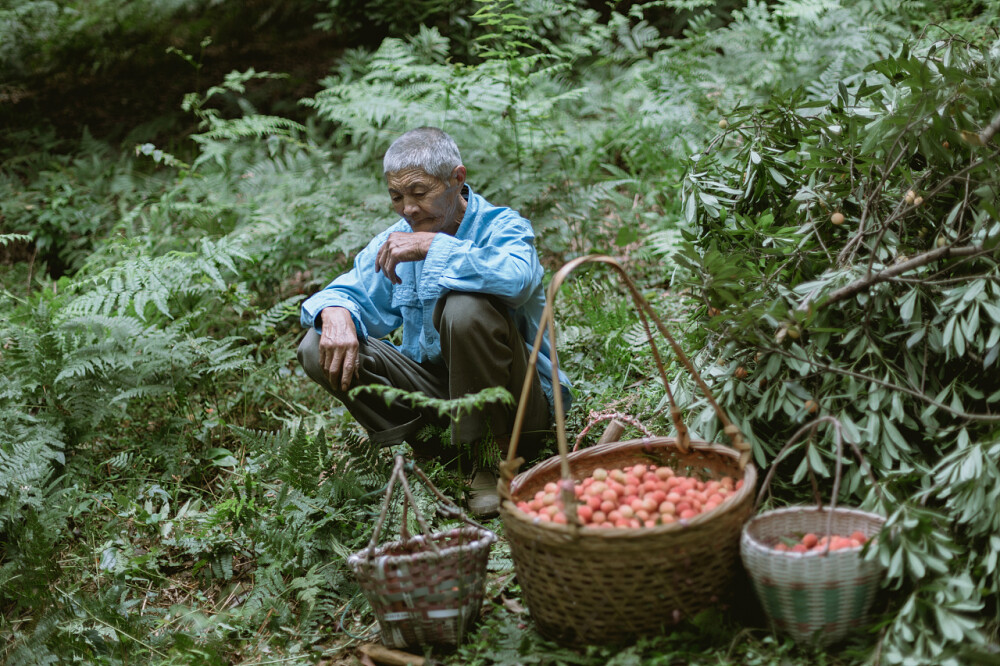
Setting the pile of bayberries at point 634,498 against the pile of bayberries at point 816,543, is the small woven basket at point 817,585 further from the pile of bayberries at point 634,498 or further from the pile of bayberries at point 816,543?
the pile of bayberries at point 634,498

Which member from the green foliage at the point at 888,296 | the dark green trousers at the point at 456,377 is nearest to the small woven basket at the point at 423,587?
the dark green trousers at the point at 456,377

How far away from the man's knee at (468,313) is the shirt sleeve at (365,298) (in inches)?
18.3

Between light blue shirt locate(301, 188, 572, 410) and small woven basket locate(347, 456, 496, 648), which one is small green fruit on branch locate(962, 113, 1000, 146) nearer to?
light blue shirt locate(301, 188, 572, 410)

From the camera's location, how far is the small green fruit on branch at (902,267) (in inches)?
94.8

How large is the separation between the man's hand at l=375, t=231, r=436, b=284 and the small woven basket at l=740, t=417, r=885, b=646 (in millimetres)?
1433

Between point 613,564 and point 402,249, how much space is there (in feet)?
4.47

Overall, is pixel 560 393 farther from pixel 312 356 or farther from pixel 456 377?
pixel 312 356

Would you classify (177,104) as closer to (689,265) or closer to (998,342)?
(689,265)

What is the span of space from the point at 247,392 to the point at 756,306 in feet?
8.72

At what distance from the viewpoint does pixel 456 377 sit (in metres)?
2.95

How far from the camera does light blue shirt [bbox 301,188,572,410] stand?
2.85m

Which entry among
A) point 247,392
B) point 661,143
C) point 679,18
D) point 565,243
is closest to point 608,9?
point 679,18

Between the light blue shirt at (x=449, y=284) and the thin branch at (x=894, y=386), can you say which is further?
the light blue shirt at (x=449, y=284)

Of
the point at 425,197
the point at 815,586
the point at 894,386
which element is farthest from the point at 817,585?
the point at 425,197
